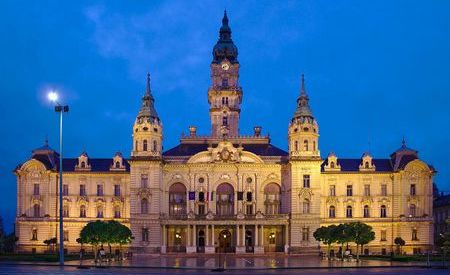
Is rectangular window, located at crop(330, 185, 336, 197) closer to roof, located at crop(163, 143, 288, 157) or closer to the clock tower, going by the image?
roof, located at crop(163, 143, 288, 157)

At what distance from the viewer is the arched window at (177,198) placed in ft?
363

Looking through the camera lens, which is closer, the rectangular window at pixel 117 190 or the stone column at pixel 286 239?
the stone column at pixel 286 239

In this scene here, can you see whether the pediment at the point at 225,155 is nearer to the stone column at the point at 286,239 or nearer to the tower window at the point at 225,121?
the stone column at the point at 286,239

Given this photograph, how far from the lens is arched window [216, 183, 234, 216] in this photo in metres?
110

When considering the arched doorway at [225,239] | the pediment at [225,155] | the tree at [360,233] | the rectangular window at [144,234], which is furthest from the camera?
the pediment at [225,155]

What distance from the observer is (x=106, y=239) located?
8219cm

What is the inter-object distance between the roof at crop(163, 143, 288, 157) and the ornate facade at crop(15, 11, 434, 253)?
381 millimetres

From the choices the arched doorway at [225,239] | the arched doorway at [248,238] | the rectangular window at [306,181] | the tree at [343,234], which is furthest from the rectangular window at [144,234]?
the tree at [343,234]

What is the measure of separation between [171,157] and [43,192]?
852 inches

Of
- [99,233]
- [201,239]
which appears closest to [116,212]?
[201,239]

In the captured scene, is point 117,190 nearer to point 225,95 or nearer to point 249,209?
point 249,209

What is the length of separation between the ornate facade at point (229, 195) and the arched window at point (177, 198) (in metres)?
0.16

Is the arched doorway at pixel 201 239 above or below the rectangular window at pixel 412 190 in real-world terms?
below

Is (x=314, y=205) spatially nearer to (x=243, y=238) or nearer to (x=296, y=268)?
(x=243, y=238)
